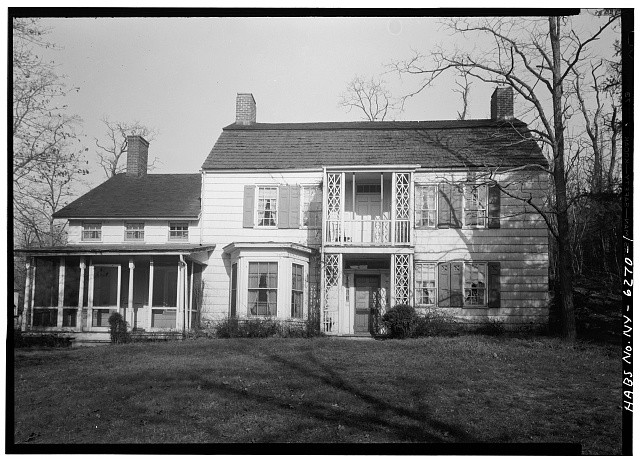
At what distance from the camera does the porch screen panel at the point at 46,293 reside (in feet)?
37.1

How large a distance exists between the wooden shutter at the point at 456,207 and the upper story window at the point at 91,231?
9.21 m

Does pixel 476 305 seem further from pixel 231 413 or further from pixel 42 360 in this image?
pixel 42 360

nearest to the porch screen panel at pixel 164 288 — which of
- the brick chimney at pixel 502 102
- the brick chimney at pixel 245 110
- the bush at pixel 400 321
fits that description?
the brick chimney at pixel 245 110

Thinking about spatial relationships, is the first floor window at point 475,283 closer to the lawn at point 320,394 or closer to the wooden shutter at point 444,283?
the wooden shutter at point 444,283

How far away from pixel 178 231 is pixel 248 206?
6.88 feet

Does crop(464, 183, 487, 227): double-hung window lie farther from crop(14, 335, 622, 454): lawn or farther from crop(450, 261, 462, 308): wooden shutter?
crop(14, 335, 622, 454): lawn

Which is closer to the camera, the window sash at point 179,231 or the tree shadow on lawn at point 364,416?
the tree shadow on lawn at point 364,416

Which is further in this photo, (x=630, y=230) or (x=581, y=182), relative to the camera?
(x=581, y=182)

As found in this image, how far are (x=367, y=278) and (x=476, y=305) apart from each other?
9.44ft

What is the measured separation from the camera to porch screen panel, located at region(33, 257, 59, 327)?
11.3 meters

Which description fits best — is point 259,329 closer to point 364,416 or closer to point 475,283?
point 475,283

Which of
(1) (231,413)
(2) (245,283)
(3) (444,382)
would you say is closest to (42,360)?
(1) (231,413)

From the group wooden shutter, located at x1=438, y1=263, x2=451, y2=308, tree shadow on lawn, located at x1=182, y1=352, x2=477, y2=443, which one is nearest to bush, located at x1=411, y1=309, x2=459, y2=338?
wooden shutter, located at x1=438, y1=263, x2=451, y2=308

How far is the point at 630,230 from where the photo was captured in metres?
7.56
